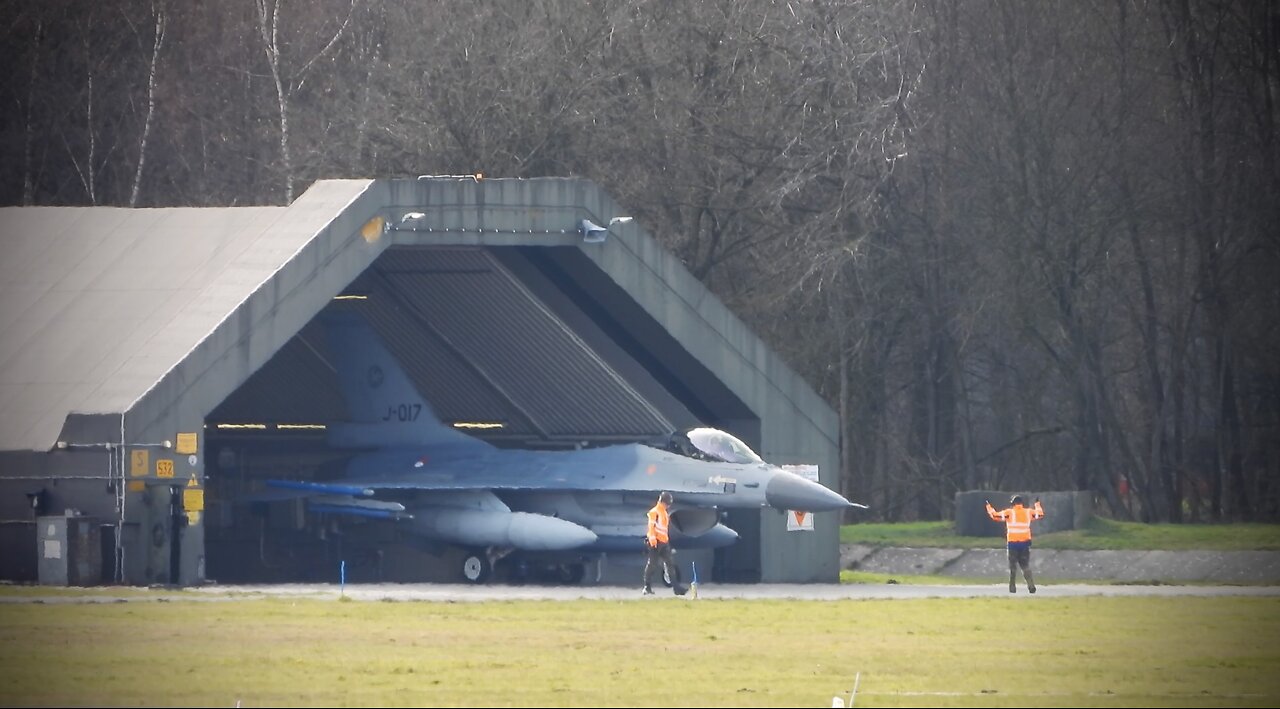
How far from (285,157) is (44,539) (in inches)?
912

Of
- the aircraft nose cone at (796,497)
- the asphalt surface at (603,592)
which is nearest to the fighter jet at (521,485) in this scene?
the aircraft nose cone at (796,497)

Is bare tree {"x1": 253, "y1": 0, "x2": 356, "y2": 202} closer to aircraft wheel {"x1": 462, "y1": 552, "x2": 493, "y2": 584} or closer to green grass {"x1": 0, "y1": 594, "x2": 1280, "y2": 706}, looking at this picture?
aircraft wheel {"x1": 462, "y1": 552, "x2": 493, "y2": 584}

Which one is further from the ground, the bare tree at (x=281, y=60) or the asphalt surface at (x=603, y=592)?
the bare tree at (x=281, y=60)

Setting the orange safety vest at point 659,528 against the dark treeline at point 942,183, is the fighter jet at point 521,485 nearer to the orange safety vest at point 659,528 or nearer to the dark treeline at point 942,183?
the orange safety vest at point 659,528

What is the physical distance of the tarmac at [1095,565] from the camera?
122 ft

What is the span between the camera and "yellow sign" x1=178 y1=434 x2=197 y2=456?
31455 mm

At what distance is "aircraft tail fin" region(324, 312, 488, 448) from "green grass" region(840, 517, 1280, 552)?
32.6 feet

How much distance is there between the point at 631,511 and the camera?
35.0 meters

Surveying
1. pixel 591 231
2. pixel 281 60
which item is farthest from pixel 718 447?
pixel 281 60

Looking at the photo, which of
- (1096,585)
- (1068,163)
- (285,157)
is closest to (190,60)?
(285,157)

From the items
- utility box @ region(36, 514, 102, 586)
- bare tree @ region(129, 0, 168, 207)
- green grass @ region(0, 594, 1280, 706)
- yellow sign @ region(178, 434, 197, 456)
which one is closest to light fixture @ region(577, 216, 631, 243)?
yellow sign @ region(178, 434, 197, 456)

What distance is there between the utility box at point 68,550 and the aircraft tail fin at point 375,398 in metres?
6.37

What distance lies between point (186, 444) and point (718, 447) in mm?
7742

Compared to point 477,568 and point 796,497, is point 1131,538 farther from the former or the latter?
point 477,568
